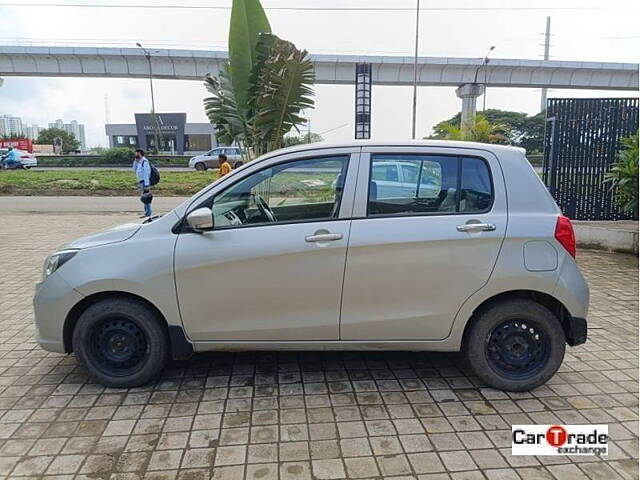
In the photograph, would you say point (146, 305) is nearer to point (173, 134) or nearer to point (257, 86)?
point (257, 86)

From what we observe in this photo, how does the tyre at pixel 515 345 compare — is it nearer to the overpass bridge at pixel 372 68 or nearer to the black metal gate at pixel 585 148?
the black metal gate at pixel 585 148

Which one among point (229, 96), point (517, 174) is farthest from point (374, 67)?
point (517, 174)

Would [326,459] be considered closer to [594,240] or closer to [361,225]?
[361,225]

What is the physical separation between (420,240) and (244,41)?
242 inches

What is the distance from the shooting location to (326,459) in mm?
2652

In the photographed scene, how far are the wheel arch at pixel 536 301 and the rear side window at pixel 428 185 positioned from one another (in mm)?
642

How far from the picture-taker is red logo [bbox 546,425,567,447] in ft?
9.28

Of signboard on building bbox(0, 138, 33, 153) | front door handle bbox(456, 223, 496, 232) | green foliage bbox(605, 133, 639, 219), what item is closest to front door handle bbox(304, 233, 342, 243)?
front door handle bbox(456, 223, 496, 232)

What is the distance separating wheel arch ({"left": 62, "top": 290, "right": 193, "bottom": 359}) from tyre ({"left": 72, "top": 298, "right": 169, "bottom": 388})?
0.10 feet

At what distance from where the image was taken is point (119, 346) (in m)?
3.45

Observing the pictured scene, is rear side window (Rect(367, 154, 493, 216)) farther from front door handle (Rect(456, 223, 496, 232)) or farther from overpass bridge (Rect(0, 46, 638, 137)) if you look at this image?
overpass bridge (Rect(0, 46, 638, 137))

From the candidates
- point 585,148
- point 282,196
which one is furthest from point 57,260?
point 585,148

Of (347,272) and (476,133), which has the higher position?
(476,133)

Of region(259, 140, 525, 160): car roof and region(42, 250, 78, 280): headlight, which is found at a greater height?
region(259, 140, 525, 160): car roof
